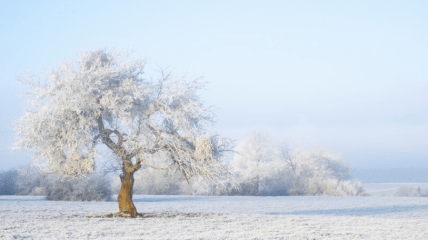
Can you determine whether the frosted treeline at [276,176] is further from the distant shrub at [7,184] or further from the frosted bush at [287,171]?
the distant shrub at [7,184]

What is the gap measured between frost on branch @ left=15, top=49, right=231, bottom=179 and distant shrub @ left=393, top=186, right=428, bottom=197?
4500 centimetres

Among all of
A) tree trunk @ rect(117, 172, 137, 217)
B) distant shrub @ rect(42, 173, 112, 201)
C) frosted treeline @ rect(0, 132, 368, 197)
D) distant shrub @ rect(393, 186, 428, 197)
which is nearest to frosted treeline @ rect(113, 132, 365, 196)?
frosted treeline @ rect(0, 132, 368, 197)

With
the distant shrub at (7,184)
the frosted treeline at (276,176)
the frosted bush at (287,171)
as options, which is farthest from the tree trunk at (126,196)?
the distant shrub at (7,184)

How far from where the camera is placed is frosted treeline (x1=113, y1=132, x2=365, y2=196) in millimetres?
54978

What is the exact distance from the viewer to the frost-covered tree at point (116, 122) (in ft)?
63.3

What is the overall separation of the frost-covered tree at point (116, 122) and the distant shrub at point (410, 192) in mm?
44978

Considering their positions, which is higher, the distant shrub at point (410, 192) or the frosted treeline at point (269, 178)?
the frosted treeline at point (269, 178)

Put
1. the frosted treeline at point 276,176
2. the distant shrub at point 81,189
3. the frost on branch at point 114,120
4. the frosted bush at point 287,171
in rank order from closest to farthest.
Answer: the frost on branch at point 114,120 < the distant shrub at point 81,189 < the frosted treeline at point 276,176 < the frosted bush at point 287,171

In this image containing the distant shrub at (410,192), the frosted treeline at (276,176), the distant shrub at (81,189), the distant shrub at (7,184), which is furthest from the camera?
the distant shrub at (410,192)

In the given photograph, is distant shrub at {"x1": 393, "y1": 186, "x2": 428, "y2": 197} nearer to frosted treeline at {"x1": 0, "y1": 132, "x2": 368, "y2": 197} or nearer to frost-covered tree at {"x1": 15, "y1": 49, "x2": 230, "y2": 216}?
frosted treeline at {"x1": 0, "y1": 132, "x2": 368, "y2": 197}

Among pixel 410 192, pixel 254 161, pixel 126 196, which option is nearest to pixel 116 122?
pixel 126 196

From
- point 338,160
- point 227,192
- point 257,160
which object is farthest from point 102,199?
point 338,160

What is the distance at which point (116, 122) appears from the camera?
20.9m

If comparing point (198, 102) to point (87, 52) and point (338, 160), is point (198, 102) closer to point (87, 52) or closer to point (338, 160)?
point (87, 52)
